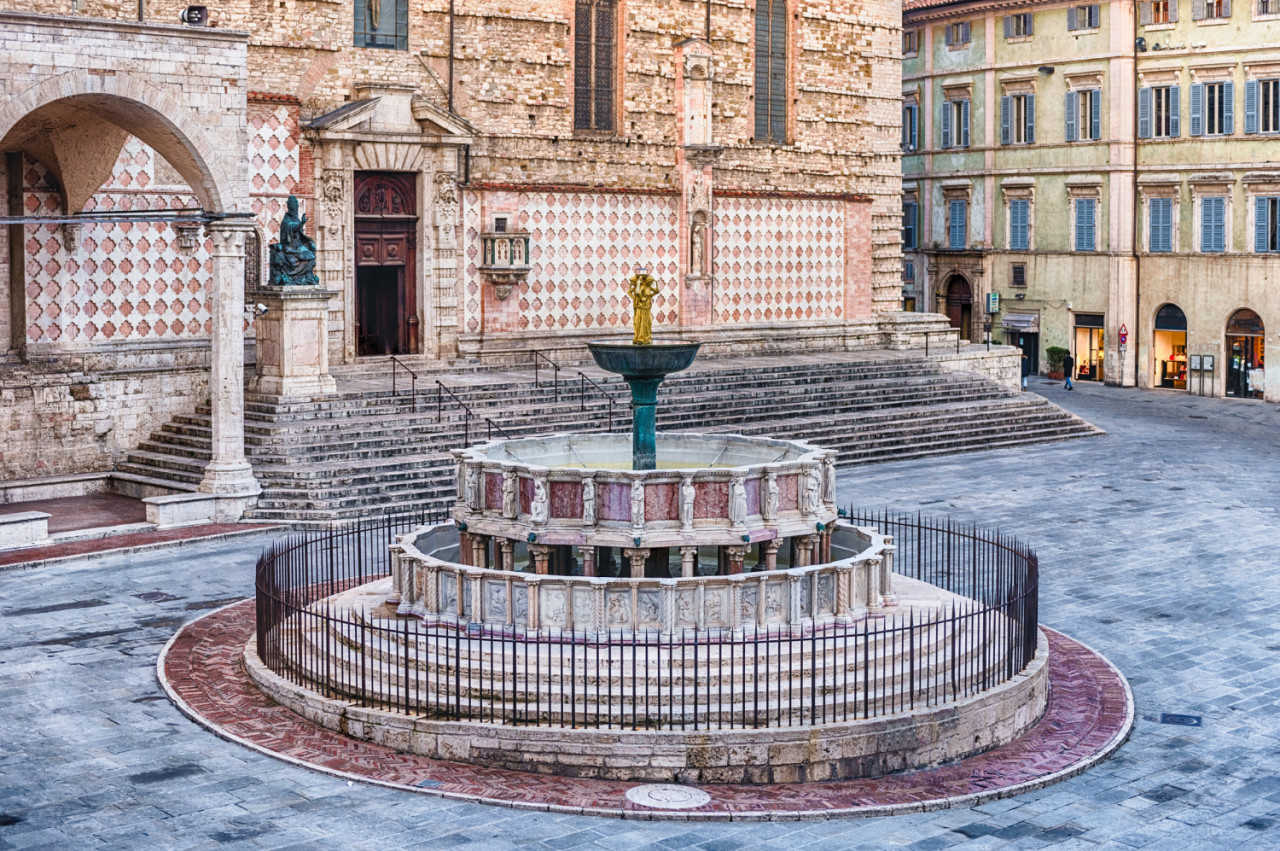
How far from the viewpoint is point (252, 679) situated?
17.6 metres

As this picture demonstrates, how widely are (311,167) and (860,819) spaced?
73.4ft

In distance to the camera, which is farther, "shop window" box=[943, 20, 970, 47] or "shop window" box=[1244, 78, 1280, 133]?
"shop window" box=[943, 20, 970, 47]

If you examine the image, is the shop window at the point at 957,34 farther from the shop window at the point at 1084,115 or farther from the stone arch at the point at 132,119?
the stone arch at the point at 132,119

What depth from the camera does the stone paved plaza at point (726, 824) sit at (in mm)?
13781

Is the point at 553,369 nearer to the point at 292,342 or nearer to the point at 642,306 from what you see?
the point at 292,342

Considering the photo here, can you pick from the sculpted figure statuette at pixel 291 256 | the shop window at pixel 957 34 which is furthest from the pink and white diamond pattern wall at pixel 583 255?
the shop window at pixel 957 34

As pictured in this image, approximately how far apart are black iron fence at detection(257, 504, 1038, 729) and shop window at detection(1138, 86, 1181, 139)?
1353 inches

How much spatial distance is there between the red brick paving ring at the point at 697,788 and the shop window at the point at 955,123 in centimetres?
3908

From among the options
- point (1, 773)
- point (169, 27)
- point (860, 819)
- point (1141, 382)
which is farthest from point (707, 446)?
point (1141, 382)

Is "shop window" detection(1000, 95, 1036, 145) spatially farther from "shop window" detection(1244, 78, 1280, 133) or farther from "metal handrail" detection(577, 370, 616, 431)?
"metal handrail" detection(577, 370, 616, 431)

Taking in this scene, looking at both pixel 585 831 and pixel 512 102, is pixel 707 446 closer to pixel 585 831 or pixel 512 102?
pixel 585 831

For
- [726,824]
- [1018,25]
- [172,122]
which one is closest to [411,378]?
[172,122]

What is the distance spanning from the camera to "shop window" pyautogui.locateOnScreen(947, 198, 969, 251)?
2186 inches

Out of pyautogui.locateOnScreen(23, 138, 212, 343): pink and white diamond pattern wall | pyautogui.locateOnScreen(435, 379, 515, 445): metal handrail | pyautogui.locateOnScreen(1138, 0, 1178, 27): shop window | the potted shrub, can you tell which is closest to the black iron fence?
pyautogui.locateOnScreen(435, 379, 515, 445): metal handrail
